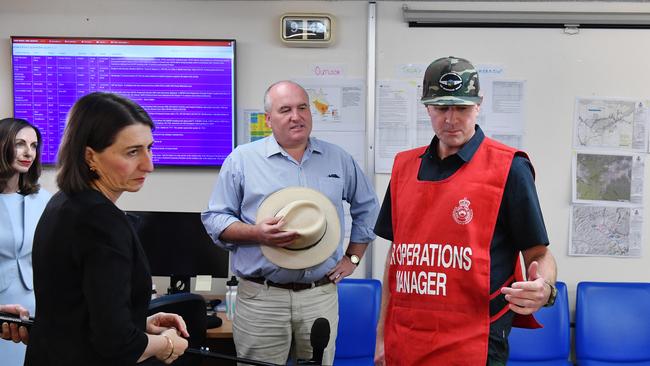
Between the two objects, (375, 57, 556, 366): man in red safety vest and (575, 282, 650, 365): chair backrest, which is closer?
(375, 57, 556, 366): man in red safety vest

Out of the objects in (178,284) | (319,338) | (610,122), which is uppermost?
(610,122)

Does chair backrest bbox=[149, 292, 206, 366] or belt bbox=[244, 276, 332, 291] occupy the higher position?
chair backrest bbox=[149, 292, 206, 366]

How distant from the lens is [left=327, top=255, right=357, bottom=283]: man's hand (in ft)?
8.96

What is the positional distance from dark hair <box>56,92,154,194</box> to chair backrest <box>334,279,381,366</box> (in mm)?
2168

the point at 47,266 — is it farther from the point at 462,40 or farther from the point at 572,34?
the point at 572,34

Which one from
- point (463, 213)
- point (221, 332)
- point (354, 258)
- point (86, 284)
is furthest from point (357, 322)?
point (86, 284)

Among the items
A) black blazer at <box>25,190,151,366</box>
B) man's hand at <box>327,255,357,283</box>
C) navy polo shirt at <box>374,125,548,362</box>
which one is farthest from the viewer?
man's hand at <box>327,255,357,283</box>

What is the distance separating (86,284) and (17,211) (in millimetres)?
1472

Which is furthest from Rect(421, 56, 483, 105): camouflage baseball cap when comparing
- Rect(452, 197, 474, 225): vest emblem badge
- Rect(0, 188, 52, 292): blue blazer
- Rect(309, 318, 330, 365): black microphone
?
Rect(0, 188, 52, 292): blue blazer

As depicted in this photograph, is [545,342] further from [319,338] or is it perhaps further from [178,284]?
[319,338]

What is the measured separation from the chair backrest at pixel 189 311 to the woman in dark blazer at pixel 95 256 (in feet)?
0.18

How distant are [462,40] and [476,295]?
2.24 m

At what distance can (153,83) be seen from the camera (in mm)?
3559

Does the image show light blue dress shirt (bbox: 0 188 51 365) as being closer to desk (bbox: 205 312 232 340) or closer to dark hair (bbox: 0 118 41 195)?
dark hair (bbox: 0 118 41 195)
